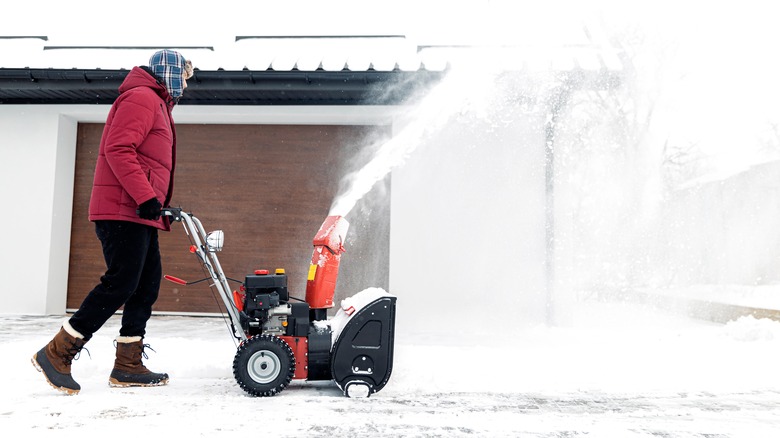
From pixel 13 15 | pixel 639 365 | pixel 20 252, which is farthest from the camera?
pixel 13 15

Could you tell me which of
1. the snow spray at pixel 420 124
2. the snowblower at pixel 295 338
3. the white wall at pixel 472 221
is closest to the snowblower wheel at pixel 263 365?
the snowblower at pixel 295 338

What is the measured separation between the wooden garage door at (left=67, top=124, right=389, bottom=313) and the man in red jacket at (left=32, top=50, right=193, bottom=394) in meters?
3.71

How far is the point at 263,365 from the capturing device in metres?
2.85

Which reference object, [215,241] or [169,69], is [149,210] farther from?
[169,69]

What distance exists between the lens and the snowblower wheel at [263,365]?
279 cm

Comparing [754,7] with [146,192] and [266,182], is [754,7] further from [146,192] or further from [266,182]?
[146,192]

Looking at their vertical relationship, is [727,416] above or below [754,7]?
below

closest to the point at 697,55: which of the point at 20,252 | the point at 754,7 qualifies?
the point at 754,7

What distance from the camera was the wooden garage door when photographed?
684 cm

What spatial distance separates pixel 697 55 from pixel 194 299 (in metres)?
→ 8.80

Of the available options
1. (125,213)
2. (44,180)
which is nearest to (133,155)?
(125,213)

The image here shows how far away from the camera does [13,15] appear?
8.07 metres

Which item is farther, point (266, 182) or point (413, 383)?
point (266, 182)

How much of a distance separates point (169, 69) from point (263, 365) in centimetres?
173
